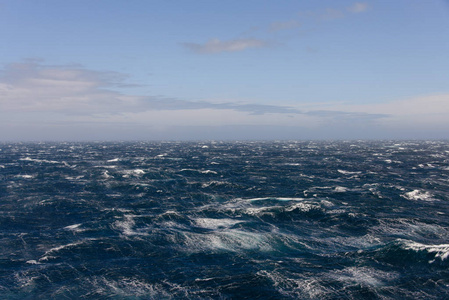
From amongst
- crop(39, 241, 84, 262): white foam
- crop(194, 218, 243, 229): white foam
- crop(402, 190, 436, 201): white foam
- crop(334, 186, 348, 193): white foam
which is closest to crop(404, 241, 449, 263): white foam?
crop(194, 218, 243, 229): white foam

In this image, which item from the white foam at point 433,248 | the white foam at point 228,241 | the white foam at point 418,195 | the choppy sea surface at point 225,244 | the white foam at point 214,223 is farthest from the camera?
the white foam at point 418,195

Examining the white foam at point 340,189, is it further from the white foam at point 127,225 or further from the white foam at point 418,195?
the white foam at point 127,225

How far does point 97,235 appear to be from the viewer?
31.6 m

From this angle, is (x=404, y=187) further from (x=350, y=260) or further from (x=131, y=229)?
(x=131, y=229)

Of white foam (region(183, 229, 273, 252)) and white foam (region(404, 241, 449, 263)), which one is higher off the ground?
white foam (region(404, 241, 449, 263))

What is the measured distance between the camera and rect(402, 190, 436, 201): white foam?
1922 inches

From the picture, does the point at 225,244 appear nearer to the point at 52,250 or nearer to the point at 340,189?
the point at 52,250

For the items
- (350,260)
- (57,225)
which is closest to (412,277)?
(350,260)

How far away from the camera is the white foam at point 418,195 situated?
160 feet

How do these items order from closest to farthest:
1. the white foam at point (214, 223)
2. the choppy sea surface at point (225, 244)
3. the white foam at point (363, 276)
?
the choppy sea surface at point (225, 244) < the white foam at point (363, 276) < the white foam at point (214, 223)

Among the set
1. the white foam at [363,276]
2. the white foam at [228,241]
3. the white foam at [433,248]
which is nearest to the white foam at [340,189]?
the white foam at [433,248]

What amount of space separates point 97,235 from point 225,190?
28493 millimetres

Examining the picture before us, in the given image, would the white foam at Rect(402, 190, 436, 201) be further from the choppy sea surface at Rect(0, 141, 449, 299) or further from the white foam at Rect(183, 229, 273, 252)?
the white foam at Rect(183, 229, 273, 252)

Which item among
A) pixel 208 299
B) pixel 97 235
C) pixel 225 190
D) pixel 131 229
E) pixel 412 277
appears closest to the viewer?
pixel 208 299
